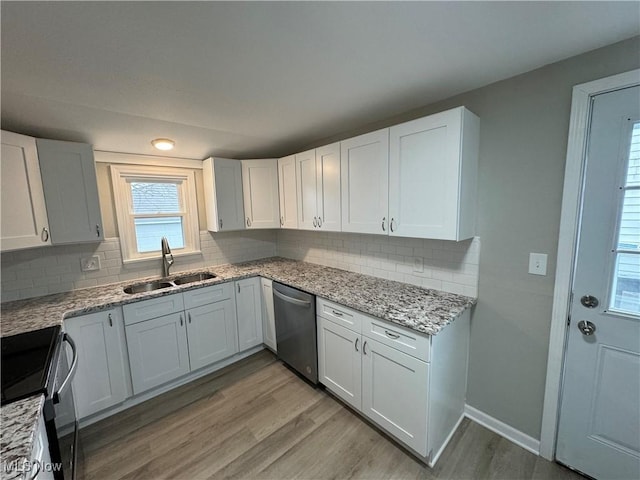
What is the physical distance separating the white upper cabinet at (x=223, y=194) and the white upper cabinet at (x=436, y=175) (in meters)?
1.82

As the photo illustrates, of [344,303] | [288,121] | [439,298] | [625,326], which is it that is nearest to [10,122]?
[288,121]

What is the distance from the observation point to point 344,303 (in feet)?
6.17

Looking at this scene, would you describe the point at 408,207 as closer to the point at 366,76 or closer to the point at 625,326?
the point at 366,76

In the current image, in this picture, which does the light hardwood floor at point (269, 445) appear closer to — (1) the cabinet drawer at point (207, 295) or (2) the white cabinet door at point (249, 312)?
(2) the white cabinet door at point (249, 312)

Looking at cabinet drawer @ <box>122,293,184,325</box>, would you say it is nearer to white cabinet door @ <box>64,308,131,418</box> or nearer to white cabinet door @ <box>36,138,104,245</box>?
white cabinet door @ <box>64,308,131,418</box>

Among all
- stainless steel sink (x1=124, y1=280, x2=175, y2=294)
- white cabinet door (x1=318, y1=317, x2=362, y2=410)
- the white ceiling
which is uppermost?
the white ceiling

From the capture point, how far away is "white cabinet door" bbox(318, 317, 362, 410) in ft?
6.24

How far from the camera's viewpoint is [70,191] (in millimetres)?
2031

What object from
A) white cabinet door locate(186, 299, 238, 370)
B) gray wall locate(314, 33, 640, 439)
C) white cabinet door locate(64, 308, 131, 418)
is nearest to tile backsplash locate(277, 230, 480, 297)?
gray wall locate(314, 33, 640, 439)

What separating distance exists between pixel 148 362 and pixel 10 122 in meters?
2.00

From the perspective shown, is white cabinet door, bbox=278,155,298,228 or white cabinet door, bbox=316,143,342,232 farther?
white cabinet door, bbox=278,155,298,228

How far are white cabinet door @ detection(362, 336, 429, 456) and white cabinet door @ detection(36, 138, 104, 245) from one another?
2379 millimetres

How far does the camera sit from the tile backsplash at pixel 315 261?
1.92 meters

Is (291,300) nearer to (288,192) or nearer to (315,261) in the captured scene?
(315,261)
